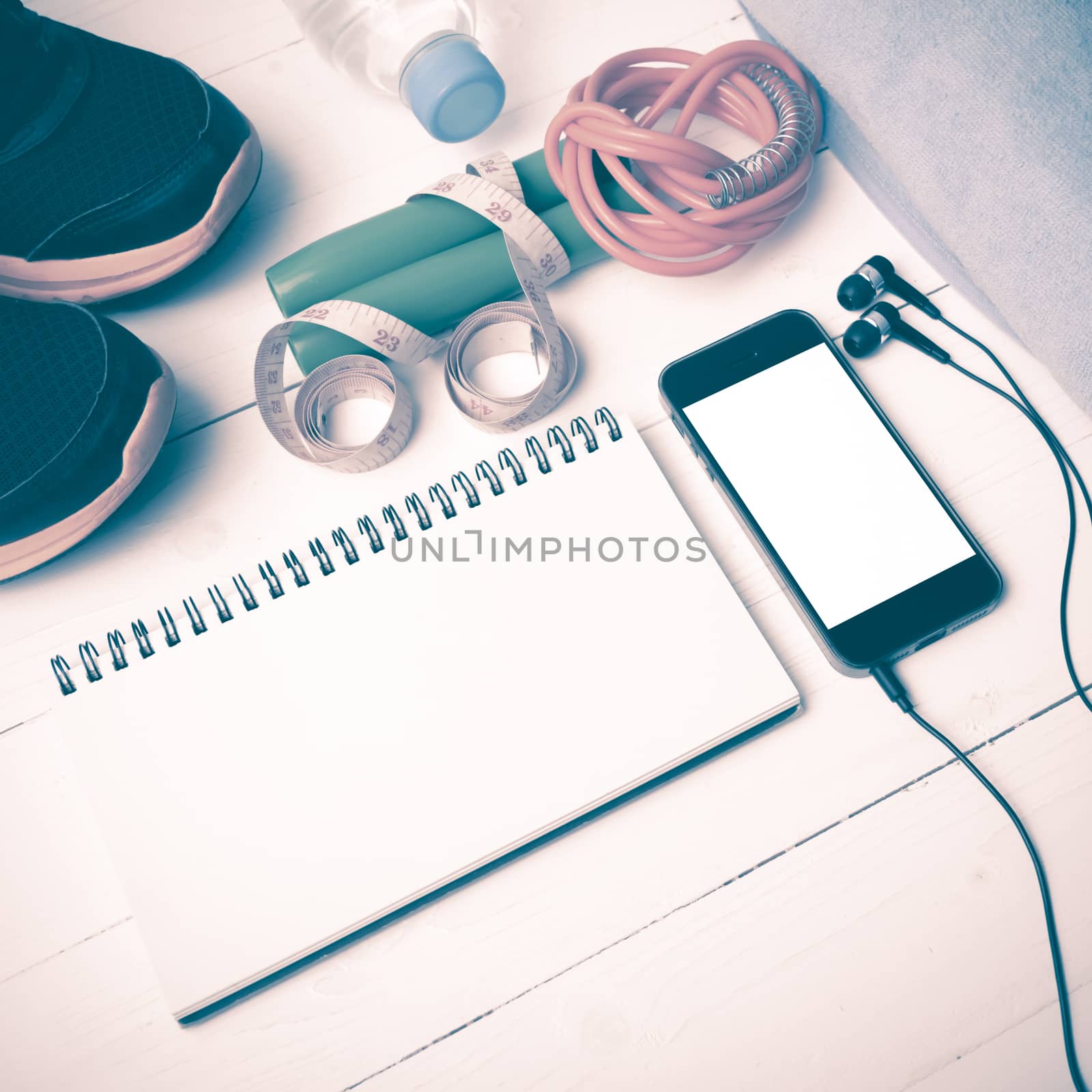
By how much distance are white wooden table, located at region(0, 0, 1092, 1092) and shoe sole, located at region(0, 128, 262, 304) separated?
30 mm

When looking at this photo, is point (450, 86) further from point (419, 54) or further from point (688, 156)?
point (688, 156)

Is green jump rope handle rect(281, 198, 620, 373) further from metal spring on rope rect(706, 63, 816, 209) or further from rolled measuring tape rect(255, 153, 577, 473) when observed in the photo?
metal spring on rope rect(706, 63, 816, 209)

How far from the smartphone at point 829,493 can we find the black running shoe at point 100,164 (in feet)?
1.26

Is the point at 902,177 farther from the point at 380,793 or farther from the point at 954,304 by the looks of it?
the point at 380,793

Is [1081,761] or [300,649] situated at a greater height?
[1081,761]

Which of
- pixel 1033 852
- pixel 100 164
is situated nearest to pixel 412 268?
pixel 100 164

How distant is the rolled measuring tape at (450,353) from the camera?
58 cm

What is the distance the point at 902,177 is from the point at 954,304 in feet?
0.37

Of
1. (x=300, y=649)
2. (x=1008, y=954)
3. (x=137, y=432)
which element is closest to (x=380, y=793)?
(x=300, y=649)

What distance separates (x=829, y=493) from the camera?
57cm

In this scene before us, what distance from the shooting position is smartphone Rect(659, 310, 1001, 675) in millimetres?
543

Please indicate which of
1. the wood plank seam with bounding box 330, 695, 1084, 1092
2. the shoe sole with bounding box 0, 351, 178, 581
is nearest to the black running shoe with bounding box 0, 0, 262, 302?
the shoe sole with bounding box 0, 351, 178, 581

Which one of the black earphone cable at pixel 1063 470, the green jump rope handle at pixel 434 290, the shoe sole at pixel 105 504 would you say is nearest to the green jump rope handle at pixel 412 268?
the green jump rope handle at pixel 434 290

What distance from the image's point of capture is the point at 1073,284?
1.68 feet
